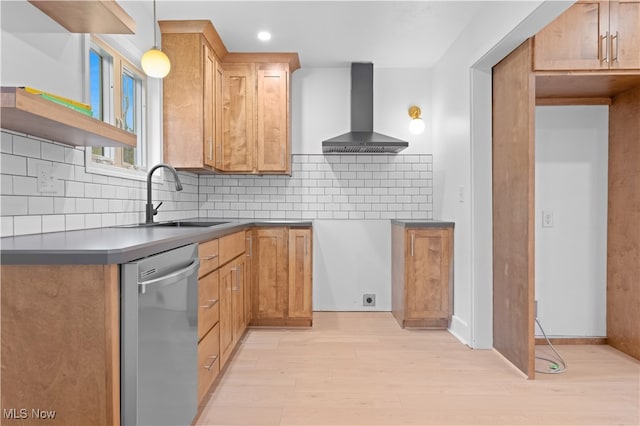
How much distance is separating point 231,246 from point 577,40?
8.43 ft

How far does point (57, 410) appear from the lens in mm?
1184

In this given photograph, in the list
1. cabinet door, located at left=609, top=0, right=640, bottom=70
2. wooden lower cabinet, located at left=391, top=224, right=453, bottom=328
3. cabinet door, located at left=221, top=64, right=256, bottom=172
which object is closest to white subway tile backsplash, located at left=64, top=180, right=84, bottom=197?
cabinet door, located at left=221, top=64, right=256, bottom=172

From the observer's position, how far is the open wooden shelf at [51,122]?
1260mm

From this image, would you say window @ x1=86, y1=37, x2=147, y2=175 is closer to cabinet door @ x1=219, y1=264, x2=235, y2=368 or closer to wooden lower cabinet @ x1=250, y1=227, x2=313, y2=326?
cabinet door @ x1=219, y1=264, x2=235, y2=368

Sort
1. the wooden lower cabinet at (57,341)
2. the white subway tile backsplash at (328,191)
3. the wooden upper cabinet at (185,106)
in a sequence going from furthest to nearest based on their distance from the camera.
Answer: the white subway tile backsplash at (328,191)
the wooden upper cabinet at (185,106)
the wooden lower cabinet at (57,341)

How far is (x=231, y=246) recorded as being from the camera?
108 inches

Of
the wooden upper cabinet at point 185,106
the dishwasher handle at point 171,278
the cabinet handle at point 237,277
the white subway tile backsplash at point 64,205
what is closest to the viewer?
the dishwasher handle at point 171,278

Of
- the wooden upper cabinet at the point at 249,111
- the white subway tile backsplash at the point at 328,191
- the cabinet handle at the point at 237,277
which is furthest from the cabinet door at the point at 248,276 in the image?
the white subway tile backsplash at the point at 328,191

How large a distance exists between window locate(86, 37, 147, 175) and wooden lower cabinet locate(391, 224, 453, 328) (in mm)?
2276

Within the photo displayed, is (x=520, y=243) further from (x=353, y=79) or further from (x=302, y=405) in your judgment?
(x=353, y=79)

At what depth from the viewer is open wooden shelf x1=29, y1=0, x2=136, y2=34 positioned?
5.75 feet

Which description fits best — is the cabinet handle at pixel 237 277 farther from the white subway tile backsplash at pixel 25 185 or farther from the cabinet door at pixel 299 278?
the white subway tile backsplash at pixel 25 185

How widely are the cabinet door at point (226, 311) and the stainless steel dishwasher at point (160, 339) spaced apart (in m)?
0.57

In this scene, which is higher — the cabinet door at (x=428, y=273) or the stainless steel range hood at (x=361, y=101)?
the stainless steel range hood at (x=361, y=101)
